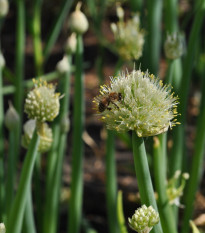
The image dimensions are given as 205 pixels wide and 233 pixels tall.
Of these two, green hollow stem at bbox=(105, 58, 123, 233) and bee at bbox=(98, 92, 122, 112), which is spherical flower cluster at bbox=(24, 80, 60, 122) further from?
green hollow stem at bbox=(105, 58, 123, 233)

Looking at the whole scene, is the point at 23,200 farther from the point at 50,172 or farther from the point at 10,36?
the point at 10,36

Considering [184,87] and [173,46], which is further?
[184,87]

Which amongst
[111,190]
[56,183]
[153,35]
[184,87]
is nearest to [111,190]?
[111,190]

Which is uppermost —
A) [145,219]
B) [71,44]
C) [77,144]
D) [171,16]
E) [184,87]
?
[171,16]

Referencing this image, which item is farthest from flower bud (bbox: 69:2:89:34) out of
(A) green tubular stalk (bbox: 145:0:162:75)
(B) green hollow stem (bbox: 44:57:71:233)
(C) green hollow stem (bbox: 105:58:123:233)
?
(C) green hollow stem (bbox: 105:58:123:233)

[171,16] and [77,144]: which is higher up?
[171,16]

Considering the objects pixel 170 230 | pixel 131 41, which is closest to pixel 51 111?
pixel 170 230

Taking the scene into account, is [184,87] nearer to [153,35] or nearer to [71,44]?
[153,35]
